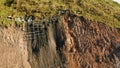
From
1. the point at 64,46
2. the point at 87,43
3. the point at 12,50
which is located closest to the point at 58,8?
the point at 64,46

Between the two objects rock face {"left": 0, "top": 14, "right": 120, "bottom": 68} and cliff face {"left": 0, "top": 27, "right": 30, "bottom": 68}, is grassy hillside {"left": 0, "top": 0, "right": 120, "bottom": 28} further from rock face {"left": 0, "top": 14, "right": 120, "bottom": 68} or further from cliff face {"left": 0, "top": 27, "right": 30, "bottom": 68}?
cliff face {"left": 0, "top": 27, "right": 30, "bottom": 68}

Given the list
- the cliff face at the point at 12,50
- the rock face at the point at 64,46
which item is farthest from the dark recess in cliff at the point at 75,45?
the cliff face at the point at 12,50

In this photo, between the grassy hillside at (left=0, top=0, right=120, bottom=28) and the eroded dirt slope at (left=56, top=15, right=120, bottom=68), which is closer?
the eroded dirt slope at (left=56, top=15, right=120, bottom=68)

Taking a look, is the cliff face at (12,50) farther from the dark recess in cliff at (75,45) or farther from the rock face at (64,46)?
the dark recess in cliff at (75,45)

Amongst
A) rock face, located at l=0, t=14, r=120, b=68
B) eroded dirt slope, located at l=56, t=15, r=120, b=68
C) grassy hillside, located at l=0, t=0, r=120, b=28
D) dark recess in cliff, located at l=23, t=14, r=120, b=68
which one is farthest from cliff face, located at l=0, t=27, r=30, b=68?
eroded dirt slope, located at l=56, t=15, r=120, b=68

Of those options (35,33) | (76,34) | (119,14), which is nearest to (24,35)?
(35,33)

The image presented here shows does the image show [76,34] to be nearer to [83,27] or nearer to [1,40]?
[83,27]

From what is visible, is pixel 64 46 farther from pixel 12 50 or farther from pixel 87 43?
pixel 12 50
